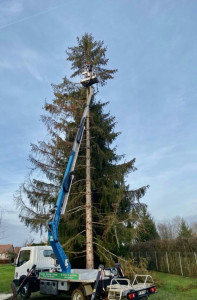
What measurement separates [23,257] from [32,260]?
1.91ft

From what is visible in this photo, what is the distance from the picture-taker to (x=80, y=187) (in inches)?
526

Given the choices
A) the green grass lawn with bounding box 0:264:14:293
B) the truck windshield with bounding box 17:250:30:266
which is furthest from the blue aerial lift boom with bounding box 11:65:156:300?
the green grass lawn with bounding box 0:264:14:293

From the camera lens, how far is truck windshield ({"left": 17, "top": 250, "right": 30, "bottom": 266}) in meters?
9.85

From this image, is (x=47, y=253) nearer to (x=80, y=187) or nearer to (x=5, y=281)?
(x=80, y=187)

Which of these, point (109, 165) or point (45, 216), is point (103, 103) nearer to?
point (109, 165)

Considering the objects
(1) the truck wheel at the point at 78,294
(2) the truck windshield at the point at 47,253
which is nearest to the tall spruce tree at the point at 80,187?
(2) the truck windshield at the point at 47,253

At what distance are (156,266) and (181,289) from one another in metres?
8.81

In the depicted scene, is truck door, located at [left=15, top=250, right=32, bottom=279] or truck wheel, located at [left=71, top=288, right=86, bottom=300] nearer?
truck wheel, located at [left=71, top=288, right=86, bottom=300]

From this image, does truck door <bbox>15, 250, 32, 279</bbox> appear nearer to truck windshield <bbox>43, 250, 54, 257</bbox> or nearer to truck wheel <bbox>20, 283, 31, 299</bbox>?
truck windshield <bbox>43, 250, 54, 257</bbox>

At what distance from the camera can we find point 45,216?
12.4 m

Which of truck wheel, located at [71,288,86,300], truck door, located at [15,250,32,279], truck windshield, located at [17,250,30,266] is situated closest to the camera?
truck wheel, located at [71,288,86,300]

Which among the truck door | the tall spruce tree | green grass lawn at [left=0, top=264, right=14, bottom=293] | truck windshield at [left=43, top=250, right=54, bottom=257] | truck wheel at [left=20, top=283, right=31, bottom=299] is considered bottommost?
green grass lawn at [left=0, top=264, right=14, bottom=293]

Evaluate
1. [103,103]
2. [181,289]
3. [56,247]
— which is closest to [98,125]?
[103,103]

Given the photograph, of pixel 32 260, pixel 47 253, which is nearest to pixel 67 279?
pixel 32 260
